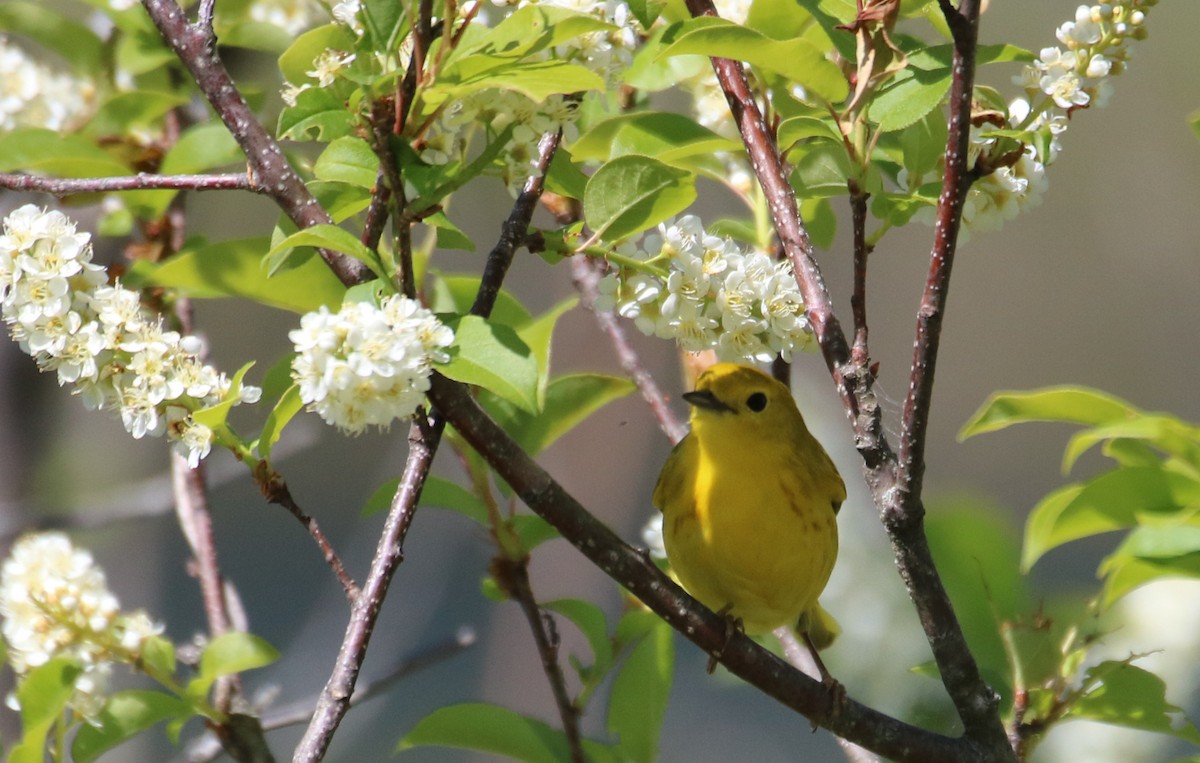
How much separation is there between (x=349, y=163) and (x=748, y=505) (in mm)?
1312

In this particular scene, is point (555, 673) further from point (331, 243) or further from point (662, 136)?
point (331, 243)

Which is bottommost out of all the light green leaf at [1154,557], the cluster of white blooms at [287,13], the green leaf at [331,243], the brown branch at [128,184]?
the green leaf at [331,243]

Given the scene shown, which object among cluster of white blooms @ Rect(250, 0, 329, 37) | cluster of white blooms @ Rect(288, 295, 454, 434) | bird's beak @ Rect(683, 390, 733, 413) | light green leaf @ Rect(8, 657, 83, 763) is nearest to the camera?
cluster of white blooms @ Rect(288, 295, 454, 434)

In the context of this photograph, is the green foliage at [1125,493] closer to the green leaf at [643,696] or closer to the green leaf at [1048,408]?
the green leaf at [1048,408]

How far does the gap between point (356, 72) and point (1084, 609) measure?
1.51 meters

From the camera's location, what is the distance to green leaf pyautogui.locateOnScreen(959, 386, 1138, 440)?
195 cm

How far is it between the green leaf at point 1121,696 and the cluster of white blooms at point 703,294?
80 centimetres

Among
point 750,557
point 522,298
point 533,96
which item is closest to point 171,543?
point 522,298

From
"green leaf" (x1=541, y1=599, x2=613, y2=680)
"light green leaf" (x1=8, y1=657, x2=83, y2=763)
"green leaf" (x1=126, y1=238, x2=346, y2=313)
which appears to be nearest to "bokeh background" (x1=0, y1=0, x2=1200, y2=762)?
"green leaf" (x1=541, y1=599, x2=613, y2=680)

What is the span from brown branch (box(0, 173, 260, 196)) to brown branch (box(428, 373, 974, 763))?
13.7 inches

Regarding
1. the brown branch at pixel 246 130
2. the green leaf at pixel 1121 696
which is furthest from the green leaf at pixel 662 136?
the green leaf at pixel 1121 696

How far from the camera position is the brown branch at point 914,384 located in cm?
144

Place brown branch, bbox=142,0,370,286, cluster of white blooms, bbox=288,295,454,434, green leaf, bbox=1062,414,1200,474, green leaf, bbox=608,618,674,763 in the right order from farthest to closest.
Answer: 1. green leaf, bbox=608,618,674,763
2. green leaf, bbox=1062,414,1200,474
3. brown branch, bbox=142,0,370,286
4. cluster of white blooms, bbox=288,295,454,434

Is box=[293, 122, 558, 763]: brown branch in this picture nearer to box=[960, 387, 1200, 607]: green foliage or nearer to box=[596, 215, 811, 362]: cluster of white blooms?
box=[596, 215, 811, 362]: cluster of white blooms
